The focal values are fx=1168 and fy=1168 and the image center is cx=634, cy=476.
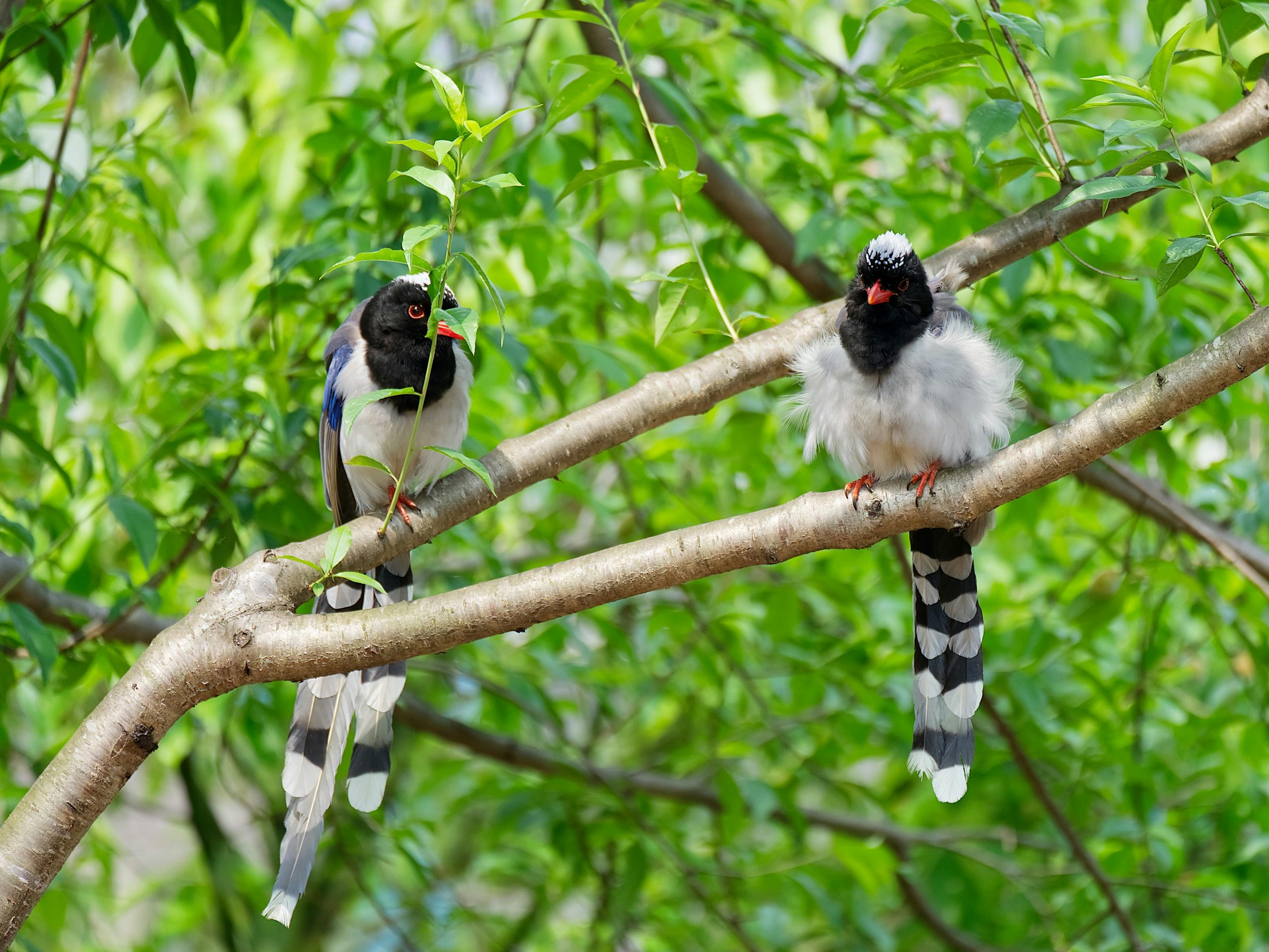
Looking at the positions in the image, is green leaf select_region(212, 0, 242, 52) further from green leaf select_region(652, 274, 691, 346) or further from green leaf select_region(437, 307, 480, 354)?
green leaf select_region(437, 307, 480, 354)

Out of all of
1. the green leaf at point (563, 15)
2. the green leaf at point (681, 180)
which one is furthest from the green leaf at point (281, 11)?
the green leaf at point (681, 180)

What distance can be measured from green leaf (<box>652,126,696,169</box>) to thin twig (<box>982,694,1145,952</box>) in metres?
1.89

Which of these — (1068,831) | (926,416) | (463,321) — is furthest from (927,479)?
(1068,831)

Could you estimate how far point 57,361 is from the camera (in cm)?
283

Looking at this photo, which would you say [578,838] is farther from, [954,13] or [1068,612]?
[954,13]

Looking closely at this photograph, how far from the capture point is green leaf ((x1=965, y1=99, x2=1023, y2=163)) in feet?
7.72

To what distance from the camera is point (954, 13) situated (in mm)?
2955

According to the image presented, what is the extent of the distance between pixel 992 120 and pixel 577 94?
846mm

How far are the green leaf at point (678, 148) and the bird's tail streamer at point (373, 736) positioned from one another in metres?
1.09

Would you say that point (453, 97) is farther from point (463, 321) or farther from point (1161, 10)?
point (1161, 10)

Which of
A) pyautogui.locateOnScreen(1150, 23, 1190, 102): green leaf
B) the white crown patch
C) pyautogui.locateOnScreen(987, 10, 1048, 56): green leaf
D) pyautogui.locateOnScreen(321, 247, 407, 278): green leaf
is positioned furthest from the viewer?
the white crown patch

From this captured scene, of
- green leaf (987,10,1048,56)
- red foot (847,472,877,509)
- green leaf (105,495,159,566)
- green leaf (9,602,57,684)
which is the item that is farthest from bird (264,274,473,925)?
green leaf (987,10,1048,56)

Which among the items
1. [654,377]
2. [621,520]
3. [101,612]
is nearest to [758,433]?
[621,520]

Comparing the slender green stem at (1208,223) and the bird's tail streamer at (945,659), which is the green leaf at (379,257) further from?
the bird's tail streamer at (945,659)
